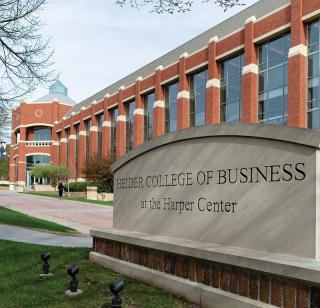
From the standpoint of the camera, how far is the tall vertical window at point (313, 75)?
27.4m

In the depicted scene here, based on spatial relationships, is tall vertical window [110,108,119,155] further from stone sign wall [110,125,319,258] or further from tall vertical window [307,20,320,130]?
stone sign wall [110,125,319,258]

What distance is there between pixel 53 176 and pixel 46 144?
20.7 m

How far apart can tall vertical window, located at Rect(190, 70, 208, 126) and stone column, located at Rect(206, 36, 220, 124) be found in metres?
2.13

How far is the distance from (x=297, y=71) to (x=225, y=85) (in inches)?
349

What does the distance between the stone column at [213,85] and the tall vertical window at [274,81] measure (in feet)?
15.8

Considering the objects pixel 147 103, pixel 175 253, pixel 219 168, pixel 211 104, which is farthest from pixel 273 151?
pixel 147 103

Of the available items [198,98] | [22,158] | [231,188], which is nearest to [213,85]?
[198,98]

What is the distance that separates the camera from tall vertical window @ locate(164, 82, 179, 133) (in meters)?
43.7

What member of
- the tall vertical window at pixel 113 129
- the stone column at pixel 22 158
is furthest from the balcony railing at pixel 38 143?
the tall vertical window at pixel 113 129

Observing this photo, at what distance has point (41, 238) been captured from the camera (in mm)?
12188

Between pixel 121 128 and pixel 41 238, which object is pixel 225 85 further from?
pixel 41 238

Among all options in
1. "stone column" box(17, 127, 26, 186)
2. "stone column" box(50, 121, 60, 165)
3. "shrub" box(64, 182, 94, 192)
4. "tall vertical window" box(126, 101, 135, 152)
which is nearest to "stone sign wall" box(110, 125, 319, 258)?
"shrub" box(64, 182, 94, 192)

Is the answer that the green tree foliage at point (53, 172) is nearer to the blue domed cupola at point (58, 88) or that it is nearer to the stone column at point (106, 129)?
the stone column at point (106, 129)

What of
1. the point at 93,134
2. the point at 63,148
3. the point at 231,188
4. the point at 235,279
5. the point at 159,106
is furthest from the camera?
the point at 63,148
